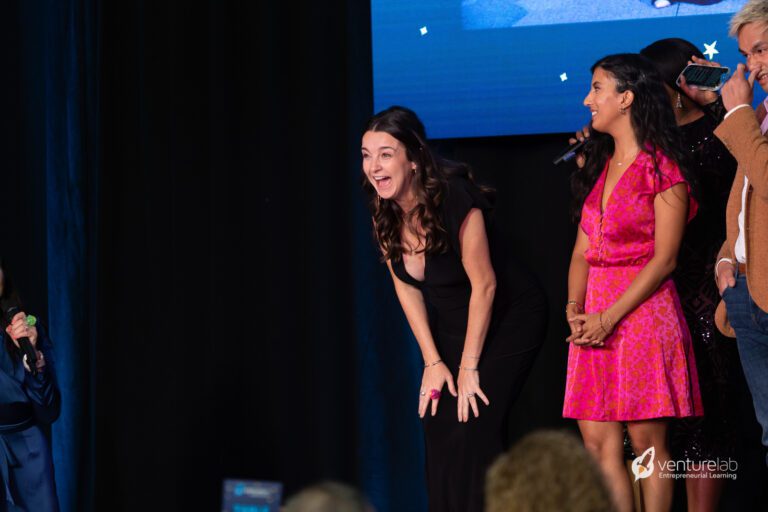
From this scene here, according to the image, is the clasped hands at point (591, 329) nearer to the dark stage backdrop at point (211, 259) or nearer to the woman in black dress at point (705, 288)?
the woman in black dress at point (705, 288)

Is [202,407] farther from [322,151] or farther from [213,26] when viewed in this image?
[213,26]

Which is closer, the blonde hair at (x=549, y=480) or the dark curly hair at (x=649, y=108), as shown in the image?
the blonde hair at (x=549, y=480)

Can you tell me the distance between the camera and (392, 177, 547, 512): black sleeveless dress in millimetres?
2799

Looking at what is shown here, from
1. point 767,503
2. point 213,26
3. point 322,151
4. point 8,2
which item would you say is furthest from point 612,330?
point 8,2

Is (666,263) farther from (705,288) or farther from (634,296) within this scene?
(705,288)

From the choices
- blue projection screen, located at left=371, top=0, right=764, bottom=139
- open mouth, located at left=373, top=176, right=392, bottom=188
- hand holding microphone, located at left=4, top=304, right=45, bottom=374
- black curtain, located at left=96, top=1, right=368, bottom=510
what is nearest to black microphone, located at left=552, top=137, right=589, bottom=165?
blue projection screen, located at left=371, top=0, right=764, bottom=139

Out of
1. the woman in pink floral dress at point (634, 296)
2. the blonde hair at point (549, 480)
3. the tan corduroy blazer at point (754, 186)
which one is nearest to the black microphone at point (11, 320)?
the woman in pink floral dress at point (634, 296)

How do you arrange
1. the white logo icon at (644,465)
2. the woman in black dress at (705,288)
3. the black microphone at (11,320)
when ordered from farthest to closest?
the black microphone at (11,320), the woman in black dress at (705,288), the white logo icon at (644,465)

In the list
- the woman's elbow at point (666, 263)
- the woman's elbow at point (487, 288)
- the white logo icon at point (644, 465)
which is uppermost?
the woman's elbow at point (666, 263)

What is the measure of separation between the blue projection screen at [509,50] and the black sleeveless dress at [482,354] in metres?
0.83

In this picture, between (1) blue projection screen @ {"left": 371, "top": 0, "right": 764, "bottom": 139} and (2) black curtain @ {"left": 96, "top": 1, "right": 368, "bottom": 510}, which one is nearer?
(1) blue projection screen @ {"left": 371, "top": 0, "right": 764, "bottom": 139}

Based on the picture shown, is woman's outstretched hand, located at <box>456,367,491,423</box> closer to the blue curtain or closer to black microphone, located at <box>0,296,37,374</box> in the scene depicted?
black microphone, located at <box>0,296,37,374</box>

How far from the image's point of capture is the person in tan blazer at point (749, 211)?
2.33 m


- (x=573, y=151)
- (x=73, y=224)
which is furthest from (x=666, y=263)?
(x=73, y=224)
